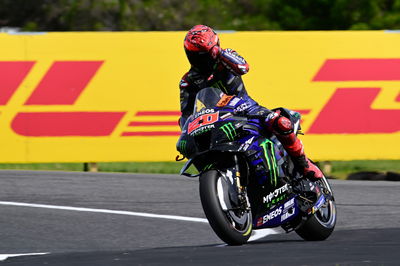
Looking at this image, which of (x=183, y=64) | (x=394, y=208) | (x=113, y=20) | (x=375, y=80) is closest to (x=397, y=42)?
(x=375, y=80)

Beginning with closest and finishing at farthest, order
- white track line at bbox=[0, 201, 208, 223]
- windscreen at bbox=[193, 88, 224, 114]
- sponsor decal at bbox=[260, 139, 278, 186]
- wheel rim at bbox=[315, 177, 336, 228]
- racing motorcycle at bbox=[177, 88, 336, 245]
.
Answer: racing motorcycle at bbox=[177, 88, 336, 245] < windscreen at bbox=[193, 88, 224, 114] < sponsor decal at bbox=[260, 139, 278, 186] < wheel rim at bbox=[315, 177, 336, 228] < white track line at bbox=[0, 201, 208, 223]

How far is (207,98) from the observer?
278 inches

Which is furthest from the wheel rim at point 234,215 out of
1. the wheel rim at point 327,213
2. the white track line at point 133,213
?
the white track line at point 133,213

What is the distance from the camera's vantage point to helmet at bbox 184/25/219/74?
23.3ft

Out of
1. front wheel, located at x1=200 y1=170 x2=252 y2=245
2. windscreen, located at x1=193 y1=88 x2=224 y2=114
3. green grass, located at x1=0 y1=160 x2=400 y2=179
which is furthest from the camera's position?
green grass, located at x1=0 y1=160 x2=400 y2=179

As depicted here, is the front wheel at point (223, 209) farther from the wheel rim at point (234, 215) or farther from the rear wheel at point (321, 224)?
the rear wheel at point (321, 224)

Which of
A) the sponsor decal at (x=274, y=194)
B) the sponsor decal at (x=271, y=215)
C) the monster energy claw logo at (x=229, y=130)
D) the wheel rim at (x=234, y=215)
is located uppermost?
the monster energy claw logo at (x=229, y=130)

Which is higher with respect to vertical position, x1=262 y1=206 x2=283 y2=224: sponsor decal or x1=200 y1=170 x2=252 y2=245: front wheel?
x1=200 y1=170 x2=252 y2=245: front wheel

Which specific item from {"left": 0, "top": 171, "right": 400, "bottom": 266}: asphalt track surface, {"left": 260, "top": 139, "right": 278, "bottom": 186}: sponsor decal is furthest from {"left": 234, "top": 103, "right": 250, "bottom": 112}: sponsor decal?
{"left": 0, "top": 171, "right": 400, "bottom": 266}: asphalt track surface

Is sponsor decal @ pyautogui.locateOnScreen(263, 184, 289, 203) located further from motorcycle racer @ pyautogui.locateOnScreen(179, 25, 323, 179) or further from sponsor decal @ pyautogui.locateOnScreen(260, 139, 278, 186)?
motorcycle racer @ pyautogui.locateOnScreen(179, 25, 323, 179)

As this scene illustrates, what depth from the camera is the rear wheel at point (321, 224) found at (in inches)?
298

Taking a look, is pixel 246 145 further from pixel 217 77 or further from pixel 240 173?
pixel 217 77

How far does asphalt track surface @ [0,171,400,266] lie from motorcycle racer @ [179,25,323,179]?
815mm

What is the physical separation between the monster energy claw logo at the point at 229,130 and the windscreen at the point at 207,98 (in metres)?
0.20
